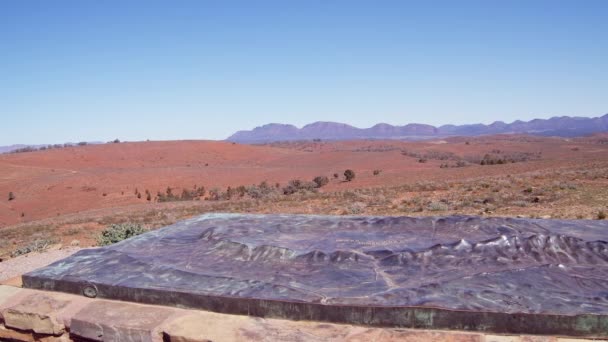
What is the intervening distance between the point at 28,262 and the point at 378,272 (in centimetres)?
607

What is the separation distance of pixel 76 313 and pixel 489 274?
2.84 metres

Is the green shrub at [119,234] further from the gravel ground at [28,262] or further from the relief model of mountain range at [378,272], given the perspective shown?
the relief model of mountain range at [378,272]

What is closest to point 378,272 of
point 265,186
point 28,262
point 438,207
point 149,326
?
point 149,326

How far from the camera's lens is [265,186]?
88.6ft

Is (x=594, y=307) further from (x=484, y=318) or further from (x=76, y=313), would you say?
(x=76, y=313)

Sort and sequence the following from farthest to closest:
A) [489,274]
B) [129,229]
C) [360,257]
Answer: [129,229]
[360,257]
[489,274]

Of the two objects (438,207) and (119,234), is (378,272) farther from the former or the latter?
(438,207)

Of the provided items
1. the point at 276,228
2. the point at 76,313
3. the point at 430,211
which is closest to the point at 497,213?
the point at 430,211

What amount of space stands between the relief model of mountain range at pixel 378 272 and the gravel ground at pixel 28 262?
3211 millimetres

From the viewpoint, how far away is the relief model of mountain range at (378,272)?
2.80 m

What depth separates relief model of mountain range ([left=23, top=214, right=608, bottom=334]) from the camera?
280cm

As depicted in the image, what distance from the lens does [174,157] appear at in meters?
50.1

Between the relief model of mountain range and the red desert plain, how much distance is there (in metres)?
6.33

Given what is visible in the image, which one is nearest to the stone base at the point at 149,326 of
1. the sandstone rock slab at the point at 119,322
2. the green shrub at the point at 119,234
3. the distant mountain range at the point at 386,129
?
the sandstone rock slab at the point at 119,322
